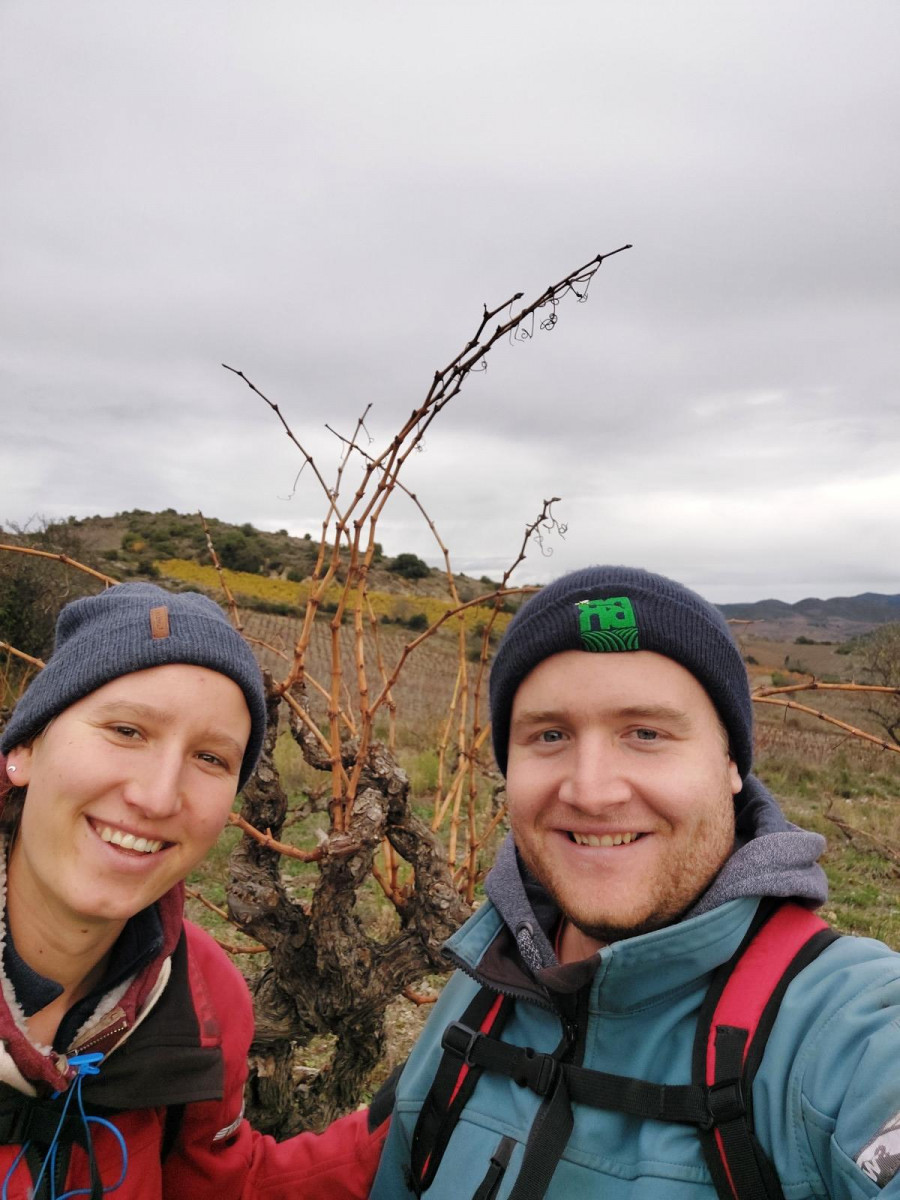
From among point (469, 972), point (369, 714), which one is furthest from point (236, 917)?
point (469, 972)

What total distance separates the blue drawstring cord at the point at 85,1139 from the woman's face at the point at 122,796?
9.5 inches

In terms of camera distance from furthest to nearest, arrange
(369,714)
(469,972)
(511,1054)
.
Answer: (369,714) → (469,972) → (511,1054)

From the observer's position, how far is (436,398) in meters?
1.92

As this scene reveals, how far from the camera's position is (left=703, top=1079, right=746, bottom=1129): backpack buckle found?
1123 mm

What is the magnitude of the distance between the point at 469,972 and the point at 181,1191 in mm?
825

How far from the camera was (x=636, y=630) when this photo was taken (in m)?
1.44

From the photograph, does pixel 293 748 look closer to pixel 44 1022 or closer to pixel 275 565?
pixel 44 1022

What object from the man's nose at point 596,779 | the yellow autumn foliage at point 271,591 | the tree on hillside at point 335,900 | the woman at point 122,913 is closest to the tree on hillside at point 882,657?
the tree on hillside at point 335,900

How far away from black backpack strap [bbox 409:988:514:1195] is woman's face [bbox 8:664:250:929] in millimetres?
609

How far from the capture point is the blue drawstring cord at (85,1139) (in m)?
1.45

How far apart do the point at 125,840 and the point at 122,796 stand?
82 mm

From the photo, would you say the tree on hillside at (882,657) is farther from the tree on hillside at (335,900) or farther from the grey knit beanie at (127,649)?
the grey knit beanie at (127,649)

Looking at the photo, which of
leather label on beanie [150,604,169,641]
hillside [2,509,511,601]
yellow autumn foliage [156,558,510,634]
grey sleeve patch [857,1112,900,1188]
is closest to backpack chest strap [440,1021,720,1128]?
grey sleeve patch [857,1112,900,1188]

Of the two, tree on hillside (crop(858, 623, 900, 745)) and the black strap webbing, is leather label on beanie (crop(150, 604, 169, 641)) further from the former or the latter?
tree on hillside (crop(858, 623, 900, 745))
